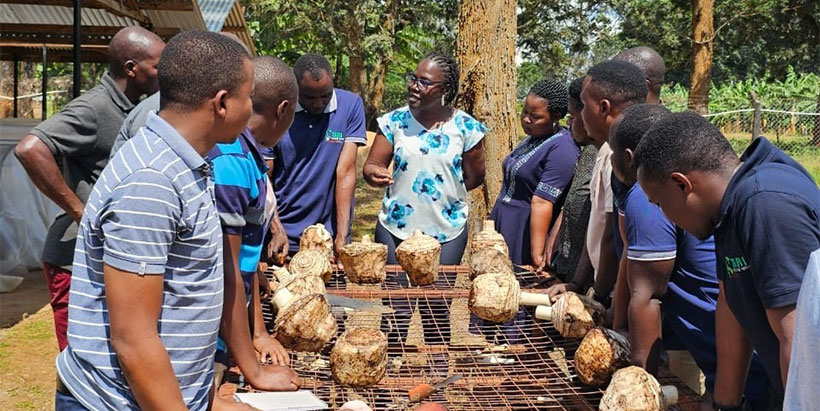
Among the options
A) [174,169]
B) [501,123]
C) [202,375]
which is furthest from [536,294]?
[501,123]

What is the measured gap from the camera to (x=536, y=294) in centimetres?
368

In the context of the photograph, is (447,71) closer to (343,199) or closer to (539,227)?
(343,199)

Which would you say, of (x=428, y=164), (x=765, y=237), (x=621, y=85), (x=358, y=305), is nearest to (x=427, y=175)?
(x=428, y=164)

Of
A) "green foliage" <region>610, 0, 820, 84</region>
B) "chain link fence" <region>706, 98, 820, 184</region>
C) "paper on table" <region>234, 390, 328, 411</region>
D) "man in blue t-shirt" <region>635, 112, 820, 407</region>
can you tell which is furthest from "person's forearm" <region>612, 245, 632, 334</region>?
"green foliage" <region>610, 0, 820, 84</region>

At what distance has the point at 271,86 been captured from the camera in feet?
9.64

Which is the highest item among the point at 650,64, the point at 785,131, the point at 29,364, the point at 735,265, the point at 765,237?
the point at 650,64

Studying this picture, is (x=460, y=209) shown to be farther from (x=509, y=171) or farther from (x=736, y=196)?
(x=736, y=196)

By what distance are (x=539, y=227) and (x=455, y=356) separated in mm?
1336

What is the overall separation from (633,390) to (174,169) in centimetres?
166

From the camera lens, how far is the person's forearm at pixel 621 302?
10.4 feet

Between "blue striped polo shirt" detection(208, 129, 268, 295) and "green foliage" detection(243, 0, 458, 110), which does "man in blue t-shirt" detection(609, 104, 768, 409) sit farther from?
"green foliage" detection(243, 0, 458, 110)

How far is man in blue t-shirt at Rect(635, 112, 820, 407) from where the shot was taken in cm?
196

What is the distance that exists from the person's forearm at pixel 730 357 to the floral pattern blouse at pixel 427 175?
2.36 m

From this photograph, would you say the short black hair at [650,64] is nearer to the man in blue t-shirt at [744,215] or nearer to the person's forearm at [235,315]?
the man in blue t-shirt at [744,215]
